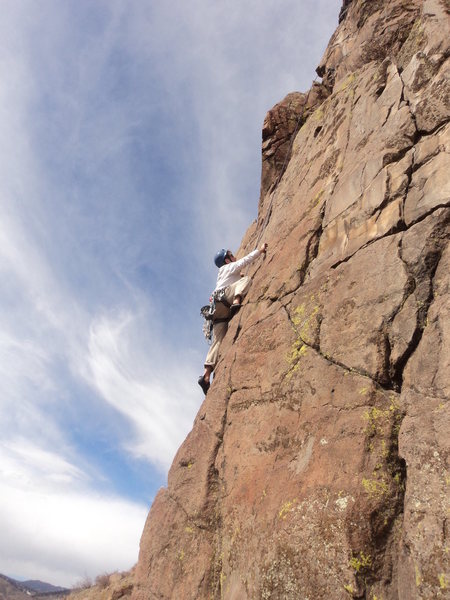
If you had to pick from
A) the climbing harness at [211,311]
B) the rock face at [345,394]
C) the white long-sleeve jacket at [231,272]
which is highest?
the white long-sleeve jacket at [231,272]

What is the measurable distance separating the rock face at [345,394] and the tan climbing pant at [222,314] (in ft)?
2.32

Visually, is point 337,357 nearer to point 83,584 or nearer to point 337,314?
point 337,314

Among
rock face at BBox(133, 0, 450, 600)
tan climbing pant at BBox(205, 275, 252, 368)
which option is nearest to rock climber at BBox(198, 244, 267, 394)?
tan climbing pant at BBox(205, 275, 252, 368)

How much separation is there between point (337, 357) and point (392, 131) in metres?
4.36

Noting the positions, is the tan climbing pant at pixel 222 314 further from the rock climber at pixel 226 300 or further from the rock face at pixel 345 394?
the rock face at pixel 345 394

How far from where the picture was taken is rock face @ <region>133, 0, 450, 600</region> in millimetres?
4734

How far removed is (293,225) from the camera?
391 inches

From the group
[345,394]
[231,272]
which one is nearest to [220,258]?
[231,272]

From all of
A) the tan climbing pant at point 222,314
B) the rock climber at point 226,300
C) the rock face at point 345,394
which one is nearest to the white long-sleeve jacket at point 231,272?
the rock climber at point 226,300

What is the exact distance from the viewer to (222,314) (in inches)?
456

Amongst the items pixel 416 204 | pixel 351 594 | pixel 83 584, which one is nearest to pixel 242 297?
pixel 416 204

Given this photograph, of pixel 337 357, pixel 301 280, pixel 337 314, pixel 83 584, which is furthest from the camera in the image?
pixel 83 584

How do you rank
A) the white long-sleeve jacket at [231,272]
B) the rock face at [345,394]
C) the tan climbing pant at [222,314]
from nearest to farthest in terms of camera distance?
the rock face at [345,394]
the tan climbing pant at [222,314]
the white long-sleeve jacket at [231,272]

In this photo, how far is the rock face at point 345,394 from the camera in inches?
186
